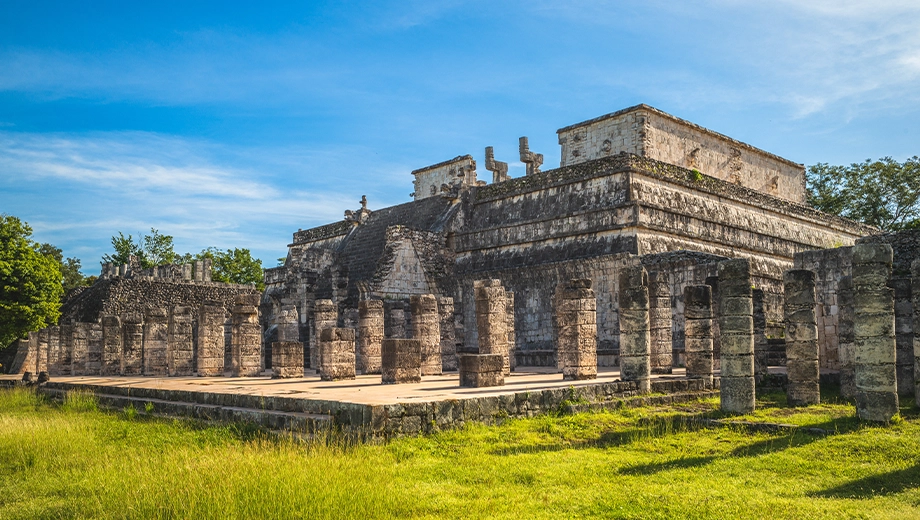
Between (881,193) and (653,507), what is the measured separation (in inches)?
1232

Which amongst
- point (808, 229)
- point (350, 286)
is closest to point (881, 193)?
point (808, 229)

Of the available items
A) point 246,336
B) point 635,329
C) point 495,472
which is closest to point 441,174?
point 246,336

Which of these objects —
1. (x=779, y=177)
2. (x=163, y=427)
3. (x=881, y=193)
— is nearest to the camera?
(x=163, y=427)

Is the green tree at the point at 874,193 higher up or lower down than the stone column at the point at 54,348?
higher up

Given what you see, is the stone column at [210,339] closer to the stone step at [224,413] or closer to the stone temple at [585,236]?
the stone temple at [585,236]

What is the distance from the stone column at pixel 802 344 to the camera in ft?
38.1

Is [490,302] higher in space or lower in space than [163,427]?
higher

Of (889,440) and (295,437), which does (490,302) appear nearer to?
(295,437)

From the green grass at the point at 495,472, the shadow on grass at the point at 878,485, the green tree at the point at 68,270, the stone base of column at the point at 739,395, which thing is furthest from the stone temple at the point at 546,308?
the green tree at the point at 68,270

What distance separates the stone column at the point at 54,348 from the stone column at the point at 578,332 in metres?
17.7

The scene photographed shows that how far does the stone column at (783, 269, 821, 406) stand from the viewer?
38.1 ft

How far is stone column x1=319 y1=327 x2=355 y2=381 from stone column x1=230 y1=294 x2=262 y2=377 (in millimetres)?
3397

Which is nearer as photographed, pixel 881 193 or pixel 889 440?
pixel 889 440

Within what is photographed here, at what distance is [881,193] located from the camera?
109ft
